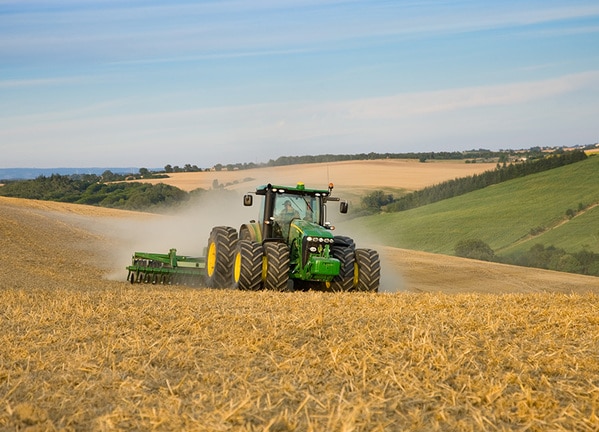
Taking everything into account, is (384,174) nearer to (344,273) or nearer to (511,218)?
(511,218)

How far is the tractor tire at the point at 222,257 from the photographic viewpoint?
16.2 m

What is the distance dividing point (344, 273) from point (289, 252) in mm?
1162

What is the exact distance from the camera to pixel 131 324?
927cm

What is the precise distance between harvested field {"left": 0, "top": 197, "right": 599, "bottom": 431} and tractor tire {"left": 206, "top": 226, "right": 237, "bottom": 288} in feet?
9.85

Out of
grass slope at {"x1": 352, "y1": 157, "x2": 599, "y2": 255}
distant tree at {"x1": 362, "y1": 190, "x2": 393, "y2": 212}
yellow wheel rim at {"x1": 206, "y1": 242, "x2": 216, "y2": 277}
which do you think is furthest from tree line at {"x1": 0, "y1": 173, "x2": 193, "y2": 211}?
yellow wheel rim at {"x1": 206, "y1": 242, "x2": 216, "y2": 277}

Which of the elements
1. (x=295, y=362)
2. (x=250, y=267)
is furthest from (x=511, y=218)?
(x=295, y=362)

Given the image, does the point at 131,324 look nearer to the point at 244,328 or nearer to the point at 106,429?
the point at 244,328

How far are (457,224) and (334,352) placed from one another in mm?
57946

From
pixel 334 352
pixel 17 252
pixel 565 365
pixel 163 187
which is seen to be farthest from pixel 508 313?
pixel 163 187

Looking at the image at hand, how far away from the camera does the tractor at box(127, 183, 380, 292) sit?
48.1 feet

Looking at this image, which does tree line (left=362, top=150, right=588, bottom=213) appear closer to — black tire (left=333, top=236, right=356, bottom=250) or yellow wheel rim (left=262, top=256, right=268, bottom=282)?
black tire (left=333, top=236, right=356, bottom=250)

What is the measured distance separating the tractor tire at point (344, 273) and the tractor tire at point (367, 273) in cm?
13

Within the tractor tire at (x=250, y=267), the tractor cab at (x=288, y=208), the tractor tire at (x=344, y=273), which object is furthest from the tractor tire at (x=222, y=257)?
the tractor tire at (x=344, y=273)

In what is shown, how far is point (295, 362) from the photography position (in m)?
7.13
